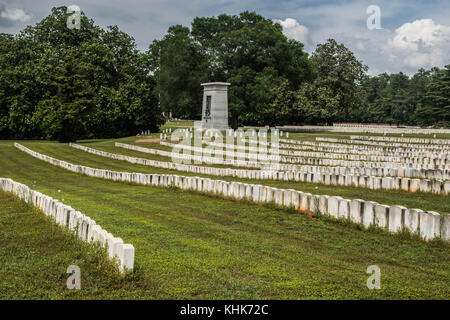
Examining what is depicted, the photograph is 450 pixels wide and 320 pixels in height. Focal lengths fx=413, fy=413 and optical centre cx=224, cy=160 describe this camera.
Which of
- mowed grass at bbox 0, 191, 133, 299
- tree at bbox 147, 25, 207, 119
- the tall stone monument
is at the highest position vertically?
tree at bbox 147, 25, 207, 119

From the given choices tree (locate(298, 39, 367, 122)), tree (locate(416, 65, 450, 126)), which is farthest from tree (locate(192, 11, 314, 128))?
tree (locate(416, 65, 450, 126))

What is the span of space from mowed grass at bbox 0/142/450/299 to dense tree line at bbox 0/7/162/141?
159 ft

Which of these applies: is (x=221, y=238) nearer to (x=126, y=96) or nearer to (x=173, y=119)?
(x=126, y=96)

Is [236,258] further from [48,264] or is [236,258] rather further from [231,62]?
[231,62]

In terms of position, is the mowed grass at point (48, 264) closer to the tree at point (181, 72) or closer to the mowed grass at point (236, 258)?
the mowed grass at point (236, 258)

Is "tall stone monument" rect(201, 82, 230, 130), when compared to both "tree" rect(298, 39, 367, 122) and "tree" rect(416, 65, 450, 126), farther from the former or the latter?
"tree" rect(416, 65, 450, 126)

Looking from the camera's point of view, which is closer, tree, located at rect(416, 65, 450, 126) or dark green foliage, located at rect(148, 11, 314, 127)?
dark green foliage, located at rect(148, 11, 314, 127)

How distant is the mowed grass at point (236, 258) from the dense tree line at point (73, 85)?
48393 millimetres

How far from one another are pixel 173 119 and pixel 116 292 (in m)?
130

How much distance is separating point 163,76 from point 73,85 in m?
15.7

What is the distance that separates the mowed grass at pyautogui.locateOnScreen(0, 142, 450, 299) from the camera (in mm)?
6582

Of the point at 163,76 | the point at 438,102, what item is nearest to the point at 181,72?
the point at 163,76

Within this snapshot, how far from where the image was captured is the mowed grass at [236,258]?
658 centimetres

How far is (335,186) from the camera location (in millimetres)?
18281
